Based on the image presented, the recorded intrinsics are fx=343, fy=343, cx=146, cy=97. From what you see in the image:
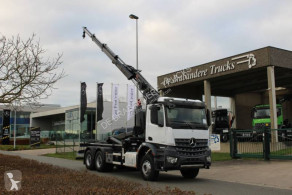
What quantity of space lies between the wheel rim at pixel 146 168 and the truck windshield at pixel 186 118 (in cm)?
160

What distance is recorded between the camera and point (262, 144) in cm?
1736

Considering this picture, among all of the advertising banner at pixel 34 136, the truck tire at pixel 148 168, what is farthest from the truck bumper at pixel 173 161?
the advertising banner at pixel 34 136

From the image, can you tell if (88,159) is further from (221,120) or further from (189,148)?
(221,120)

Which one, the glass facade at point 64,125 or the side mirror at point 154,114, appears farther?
the glass facade at point 64,125

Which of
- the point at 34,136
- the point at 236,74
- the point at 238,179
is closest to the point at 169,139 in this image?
the point at 238,179

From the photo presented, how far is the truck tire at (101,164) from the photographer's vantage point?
1493cm

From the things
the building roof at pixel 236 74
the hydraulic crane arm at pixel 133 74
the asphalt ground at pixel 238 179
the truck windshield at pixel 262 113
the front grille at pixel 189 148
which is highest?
the building roof at pixel 236 74

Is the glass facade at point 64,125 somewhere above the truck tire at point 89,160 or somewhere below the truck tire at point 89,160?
above

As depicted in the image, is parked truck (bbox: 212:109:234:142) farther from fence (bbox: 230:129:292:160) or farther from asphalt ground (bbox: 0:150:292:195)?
asphalt ground (bbox: 0:150:292:195)

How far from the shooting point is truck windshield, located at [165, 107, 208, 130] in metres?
11.7

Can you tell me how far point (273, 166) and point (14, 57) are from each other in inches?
467

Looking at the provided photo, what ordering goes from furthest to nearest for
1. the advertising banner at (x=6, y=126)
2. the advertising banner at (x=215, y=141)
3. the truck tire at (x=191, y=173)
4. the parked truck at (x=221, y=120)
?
the advertising banner at (x=6, y=126)
the parked truck at (x=221, y=120)
the advertising banner at (x=215, y=141)
the truck tire at (x=191, y=173)

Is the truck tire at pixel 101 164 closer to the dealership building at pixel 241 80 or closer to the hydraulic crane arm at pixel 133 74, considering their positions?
the hydraulic crane arm at pixel 133 74

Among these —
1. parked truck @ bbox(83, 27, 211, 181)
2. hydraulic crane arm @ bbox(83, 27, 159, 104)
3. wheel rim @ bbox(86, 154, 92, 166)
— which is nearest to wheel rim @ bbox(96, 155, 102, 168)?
wheel rim @ bbox(86, 154, 92, 166)
